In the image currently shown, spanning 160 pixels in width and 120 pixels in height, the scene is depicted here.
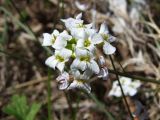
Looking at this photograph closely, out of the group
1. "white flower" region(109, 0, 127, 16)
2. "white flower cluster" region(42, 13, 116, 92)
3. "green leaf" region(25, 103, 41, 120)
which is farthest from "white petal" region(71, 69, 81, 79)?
"white flower" region(109, 0, 127, 16)

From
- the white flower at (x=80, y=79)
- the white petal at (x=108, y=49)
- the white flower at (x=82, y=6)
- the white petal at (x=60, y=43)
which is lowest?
the white flower at (x=82, y=6)

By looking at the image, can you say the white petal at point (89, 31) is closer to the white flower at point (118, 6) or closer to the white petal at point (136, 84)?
the white petal at point (136, 84)

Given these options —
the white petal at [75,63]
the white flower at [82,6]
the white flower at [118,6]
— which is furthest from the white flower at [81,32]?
the white flower at [82,6]

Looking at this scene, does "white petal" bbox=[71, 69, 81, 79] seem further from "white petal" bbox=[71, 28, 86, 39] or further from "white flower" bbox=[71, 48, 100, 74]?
"white petal" bbox=[71, 28, 86, 39]

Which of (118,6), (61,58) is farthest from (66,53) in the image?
(118,6)

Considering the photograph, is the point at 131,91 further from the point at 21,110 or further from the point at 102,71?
the point at 102,71

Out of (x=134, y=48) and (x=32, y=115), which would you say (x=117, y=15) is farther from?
(x=32, y=115)

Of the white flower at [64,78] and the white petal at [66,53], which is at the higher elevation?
the white petal at [66,53]
